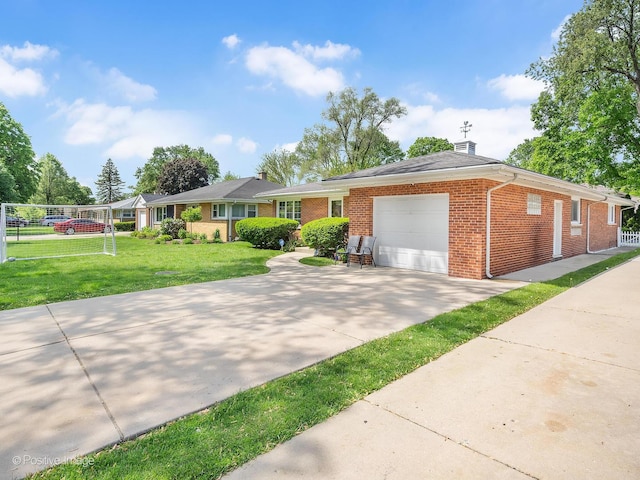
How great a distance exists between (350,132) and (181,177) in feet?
73.8

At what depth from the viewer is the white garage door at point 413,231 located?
909 centimetres

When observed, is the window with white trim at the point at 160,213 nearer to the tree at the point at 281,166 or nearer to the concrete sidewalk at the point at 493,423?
the tree at the point at 281,166

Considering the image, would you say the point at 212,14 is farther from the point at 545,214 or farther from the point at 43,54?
the point at 545,214

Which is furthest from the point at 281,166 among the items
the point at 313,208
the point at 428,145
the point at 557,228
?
the point at 557,228

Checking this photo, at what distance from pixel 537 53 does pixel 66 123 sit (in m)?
29.5

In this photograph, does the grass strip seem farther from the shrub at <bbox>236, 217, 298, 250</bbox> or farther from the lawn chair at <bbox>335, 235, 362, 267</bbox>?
the shrub at <bbox>236, 217, 298, 250</bbox>

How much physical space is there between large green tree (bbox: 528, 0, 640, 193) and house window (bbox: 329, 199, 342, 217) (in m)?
14.6

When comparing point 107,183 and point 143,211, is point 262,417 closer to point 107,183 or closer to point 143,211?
point 143,211

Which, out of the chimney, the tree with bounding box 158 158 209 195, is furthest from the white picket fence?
the tree with bounding box 158 158 209 195

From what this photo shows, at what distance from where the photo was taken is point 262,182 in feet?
87.0

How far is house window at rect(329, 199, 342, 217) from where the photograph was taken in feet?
54.5

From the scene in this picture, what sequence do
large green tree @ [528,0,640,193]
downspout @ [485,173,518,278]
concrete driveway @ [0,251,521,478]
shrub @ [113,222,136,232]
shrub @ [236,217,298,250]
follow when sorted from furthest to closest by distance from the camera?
1. shrub @ [113,222,136,232]
2. large green tree @ [528,0,640,193]
3. shrub @ [236,217,298,250]
4. downspout @ [485,173,518,278]
5. concrete driveway @ [0,251,521,478]

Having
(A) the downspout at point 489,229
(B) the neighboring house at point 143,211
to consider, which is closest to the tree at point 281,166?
(B) the neighboring house at point 143,211

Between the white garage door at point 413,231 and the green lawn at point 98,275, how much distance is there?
12.4ft
